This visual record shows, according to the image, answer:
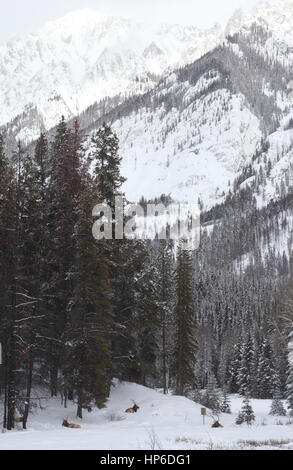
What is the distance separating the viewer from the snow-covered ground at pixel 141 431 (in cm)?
1488

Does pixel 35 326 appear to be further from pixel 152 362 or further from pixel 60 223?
pixel 152 362

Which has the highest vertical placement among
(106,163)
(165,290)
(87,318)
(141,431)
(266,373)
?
(106,163)

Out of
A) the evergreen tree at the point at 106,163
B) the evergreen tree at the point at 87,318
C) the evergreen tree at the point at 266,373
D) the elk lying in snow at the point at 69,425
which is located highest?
the evergreen tree at the point at 106,163

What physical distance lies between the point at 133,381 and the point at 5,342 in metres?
13.8

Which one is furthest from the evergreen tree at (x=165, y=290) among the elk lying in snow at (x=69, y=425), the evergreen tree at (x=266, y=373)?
the evergreen tree at (x=266, y=373)

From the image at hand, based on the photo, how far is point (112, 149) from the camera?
31844 mm

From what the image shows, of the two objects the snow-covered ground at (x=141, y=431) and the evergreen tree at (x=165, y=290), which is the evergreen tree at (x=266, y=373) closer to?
the evergreen tree at (x=165, y=290)

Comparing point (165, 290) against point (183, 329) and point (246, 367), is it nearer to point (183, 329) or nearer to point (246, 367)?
point (183, 329)

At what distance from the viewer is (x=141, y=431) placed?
20328mm

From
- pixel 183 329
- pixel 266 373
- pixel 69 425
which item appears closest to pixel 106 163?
pixel 69 425

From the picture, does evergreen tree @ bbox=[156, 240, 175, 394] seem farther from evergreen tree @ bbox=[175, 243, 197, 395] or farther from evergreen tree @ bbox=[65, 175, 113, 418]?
evergreen tree @ bbox=[65, 175, 113, 418]
